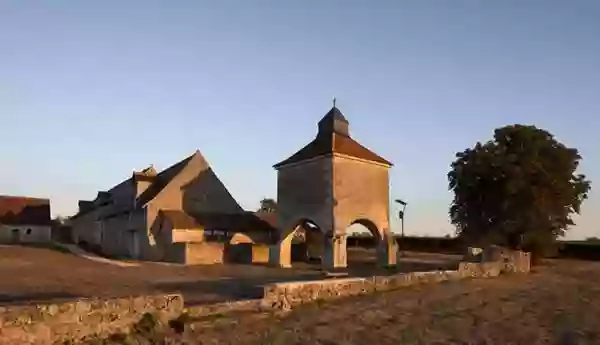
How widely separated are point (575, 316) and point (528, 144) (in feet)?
72.8

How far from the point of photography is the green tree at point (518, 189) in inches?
1367

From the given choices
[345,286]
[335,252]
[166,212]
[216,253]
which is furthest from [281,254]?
[345,286]

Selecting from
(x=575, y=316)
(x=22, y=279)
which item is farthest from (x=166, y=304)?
(x=22, y=279)

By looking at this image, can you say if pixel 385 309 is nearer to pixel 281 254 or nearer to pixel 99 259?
pixel 281 254

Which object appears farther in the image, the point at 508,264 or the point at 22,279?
the point at 508,264

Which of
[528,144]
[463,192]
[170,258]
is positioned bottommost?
[170,258]

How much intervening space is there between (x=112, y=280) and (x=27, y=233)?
3998 cm

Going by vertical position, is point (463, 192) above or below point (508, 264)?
above

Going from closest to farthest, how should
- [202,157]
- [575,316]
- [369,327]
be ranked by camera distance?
[369,327], [575,316], [202,157]

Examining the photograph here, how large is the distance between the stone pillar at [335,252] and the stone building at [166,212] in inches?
413

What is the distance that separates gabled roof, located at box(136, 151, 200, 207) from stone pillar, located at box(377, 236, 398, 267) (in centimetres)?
1831

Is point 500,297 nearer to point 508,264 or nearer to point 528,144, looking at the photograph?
point 508,264

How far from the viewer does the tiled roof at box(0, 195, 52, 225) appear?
58844 mm

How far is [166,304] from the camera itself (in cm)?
1344
